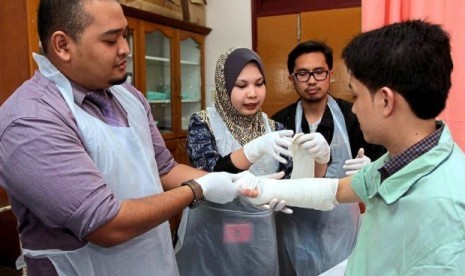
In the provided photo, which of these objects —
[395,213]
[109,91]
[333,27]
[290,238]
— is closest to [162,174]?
[109,91]

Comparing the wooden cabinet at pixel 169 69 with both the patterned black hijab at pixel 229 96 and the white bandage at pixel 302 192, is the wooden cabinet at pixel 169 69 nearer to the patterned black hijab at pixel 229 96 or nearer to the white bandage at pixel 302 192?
the patterned black hijab at pixel 229 96

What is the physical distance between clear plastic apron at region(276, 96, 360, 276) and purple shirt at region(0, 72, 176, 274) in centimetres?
79

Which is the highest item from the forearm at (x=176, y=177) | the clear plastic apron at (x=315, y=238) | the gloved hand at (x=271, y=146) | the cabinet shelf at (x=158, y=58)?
the cabinet shelf at (x=158, y=58)

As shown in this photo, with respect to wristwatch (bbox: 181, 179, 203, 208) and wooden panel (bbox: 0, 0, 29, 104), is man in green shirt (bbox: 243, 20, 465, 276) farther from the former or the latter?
wooden panel (bbox: 0, 0, 29, 104)

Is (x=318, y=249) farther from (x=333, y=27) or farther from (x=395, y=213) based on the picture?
(x=333, y=27)

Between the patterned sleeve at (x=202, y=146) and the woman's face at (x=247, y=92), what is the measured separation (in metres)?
0.14

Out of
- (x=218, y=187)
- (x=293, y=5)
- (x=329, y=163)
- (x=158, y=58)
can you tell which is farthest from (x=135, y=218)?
(x=293, y=5)

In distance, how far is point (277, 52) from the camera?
3.17 m

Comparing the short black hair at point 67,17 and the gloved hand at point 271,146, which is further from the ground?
the short black hair at point 67,17

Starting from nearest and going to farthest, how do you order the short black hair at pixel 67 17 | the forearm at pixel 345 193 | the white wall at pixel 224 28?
the short black hair at pixel 67 17 → the forearm at pixel 345 193 → the white wall at pixel 224 28

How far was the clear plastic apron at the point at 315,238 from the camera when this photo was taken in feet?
4.72

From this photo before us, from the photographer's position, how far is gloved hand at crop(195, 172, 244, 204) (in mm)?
1085

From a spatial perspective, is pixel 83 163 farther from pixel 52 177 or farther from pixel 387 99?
pixel 387 99

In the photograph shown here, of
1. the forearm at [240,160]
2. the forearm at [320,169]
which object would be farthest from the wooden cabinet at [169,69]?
the forearm at [320,169]
